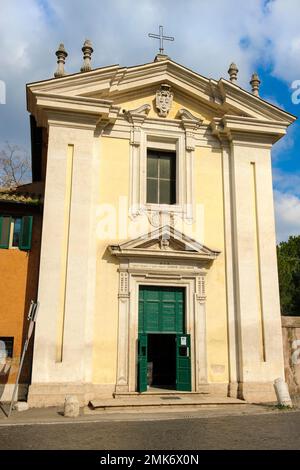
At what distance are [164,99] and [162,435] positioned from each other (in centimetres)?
1027

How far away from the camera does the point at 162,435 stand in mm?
8445

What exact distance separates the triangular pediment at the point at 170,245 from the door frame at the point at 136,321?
54 centimetres

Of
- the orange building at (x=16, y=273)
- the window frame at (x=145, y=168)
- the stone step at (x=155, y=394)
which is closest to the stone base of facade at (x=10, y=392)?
the orange building at (x=16, y=273)

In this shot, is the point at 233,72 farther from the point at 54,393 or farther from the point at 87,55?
the point at 54,393

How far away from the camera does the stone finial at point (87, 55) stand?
14711mm

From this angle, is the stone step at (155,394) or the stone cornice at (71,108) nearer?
the stone step at (155,394)

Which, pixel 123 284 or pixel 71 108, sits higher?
pixel 71 108

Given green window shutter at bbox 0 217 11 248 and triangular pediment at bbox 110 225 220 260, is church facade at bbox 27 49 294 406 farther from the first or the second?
green window shutter at bbox 0 217 11 248

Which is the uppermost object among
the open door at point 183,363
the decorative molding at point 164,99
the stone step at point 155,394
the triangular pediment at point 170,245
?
the decorative molding at point 164,99

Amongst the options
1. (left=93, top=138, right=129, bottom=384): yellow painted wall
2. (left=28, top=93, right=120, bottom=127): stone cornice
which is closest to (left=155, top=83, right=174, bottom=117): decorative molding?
(left=93, top=138, right=129, bottom=384): yellow painted wall

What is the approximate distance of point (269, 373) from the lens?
13.1 m

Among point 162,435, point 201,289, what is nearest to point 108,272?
point 201,289

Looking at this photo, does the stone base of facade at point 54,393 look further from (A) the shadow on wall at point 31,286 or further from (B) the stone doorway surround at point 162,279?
(B) the stone doorway surround at point 162,279

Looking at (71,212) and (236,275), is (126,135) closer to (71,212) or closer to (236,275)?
(71,212)
